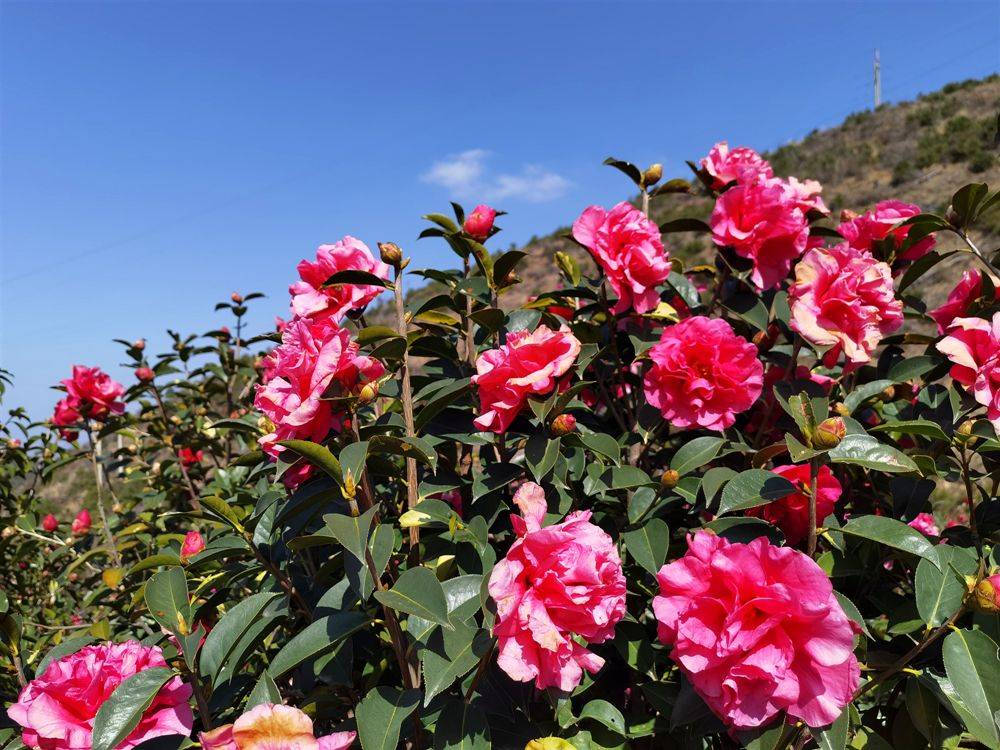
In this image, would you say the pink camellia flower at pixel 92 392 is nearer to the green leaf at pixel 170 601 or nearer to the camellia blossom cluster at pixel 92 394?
the camellia blossom cluster at pixel 92 394

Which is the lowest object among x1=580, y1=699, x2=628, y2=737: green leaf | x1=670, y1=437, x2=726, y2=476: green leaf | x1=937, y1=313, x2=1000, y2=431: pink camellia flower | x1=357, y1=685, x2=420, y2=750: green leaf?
x1=580, y1=699, x2=628, y2=737: green leaf

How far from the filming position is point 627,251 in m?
1.29

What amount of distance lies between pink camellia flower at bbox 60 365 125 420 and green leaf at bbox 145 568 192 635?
1.82 meters

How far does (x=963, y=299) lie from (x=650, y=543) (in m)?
0.92

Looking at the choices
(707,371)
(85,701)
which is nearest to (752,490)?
(707,371)

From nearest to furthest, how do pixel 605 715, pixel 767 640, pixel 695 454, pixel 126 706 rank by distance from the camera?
1. pixel 767 640
2. pixel 126 706
3. pixel 605 715
4. pixel 695 454

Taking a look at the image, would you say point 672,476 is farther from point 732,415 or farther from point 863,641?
point 863,641

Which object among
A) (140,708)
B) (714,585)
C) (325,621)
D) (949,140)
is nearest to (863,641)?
(714,585)

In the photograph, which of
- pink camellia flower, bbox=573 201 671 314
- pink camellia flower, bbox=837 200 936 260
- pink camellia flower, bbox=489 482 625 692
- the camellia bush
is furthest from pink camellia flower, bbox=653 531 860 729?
pink camellia flower, bbox=837 200 936 260

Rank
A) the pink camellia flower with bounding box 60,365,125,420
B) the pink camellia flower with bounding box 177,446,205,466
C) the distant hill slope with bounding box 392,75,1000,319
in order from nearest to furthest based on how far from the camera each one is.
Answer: the pink camellia flower with bounding box 60,365,125,420, the pink camellia flower with bounding box 177,446,205,466, the distant hill slope with bounding box 392,75,1000,319

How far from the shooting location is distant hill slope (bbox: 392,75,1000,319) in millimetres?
12750

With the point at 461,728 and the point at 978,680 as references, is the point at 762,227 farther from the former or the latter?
the point at 461,728

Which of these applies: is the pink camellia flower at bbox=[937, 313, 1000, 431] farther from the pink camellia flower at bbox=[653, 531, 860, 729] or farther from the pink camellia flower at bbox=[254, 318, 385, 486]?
the pink camellia flower at bbox=[254, 318, 385, 486]

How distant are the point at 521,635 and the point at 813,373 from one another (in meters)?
1.08
